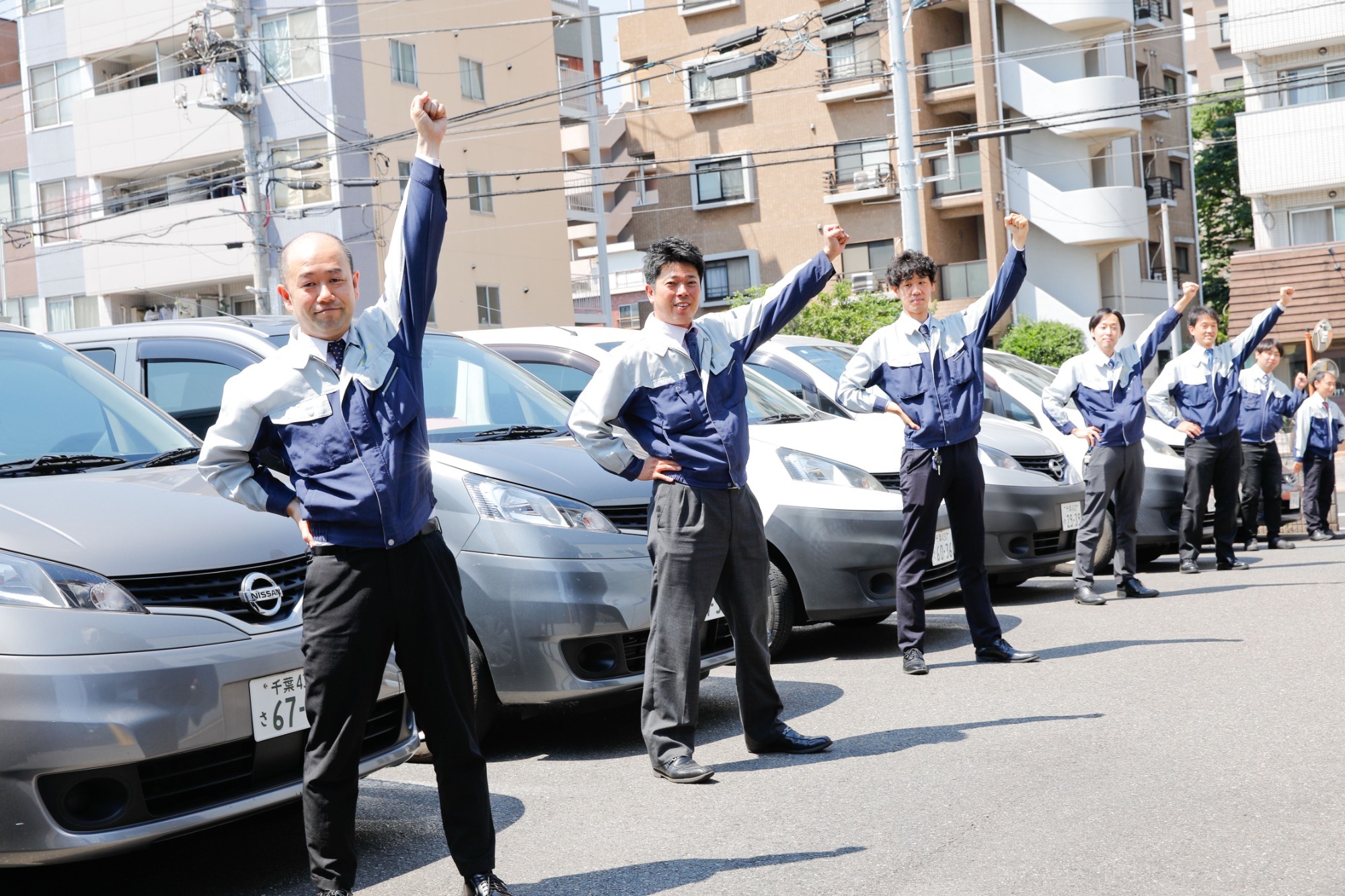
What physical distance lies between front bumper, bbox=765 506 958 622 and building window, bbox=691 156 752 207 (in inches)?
1303

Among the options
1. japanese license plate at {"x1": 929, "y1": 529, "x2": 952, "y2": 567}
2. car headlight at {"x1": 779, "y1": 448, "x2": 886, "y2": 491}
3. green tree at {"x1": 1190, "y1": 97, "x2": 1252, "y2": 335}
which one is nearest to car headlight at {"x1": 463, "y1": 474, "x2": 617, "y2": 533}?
car headlight at {"x1": 779, "y1": 448, "x2": 886, "y2": 491}

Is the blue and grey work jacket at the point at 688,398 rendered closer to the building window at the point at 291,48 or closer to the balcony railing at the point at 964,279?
the building window at the point at 291,48

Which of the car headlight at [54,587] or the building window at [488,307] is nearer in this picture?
the car headlight at [54,587]

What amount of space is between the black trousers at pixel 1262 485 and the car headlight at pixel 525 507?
8496 mm

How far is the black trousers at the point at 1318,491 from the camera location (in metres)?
13.2

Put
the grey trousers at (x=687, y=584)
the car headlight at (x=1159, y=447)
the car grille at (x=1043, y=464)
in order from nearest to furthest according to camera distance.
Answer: the grey trousers at (x=687, y=584) → the car grille at (x=1043, y=464) → the car headlight at (x=1159, y=447)

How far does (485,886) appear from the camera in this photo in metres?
3.70

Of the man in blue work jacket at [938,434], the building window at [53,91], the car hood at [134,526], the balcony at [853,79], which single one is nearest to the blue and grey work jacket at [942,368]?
the man in blue work jacket at [938,434]

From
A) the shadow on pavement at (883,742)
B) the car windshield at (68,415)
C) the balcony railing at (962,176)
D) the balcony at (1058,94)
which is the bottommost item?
the shadow on pavement at (883,742)

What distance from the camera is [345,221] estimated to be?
30.3 m

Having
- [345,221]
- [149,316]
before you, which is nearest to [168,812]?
[345,221]

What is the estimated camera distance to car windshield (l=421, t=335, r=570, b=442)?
6145 millimetres

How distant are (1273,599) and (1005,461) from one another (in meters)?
1.84

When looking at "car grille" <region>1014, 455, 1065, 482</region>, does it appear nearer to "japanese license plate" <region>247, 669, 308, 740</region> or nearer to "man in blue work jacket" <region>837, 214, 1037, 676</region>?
"man in blue work jacket" <region>837, 214, 1037, 676</region>
